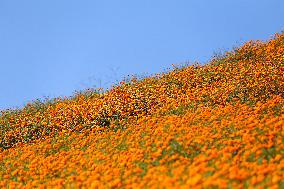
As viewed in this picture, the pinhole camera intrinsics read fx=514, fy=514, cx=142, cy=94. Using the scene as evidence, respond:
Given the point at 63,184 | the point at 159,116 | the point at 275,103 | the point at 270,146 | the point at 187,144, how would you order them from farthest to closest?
the point at 159,116
the point at 275,103
the point at 187,144
the point at 63,184
the point at 270,146

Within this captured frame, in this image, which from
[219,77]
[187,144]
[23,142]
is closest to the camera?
[187,144]

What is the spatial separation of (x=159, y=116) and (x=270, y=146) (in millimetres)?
5723

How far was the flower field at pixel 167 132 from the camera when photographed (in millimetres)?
6926

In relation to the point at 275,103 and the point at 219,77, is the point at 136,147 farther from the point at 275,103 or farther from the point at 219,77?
the point at 219,77

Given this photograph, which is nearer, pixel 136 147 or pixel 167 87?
pixel 136 147

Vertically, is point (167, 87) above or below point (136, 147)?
above

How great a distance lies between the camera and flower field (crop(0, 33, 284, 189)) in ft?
22.7

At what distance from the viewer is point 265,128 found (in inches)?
350

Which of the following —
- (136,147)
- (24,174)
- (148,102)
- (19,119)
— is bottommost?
(136,147)

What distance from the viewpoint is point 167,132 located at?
10266 millimetres

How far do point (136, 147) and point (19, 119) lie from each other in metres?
8.64

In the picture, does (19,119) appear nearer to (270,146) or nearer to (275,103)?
(275,103)

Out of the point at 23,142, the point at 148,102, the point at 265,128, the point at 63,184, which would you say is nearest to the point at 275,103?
the point at 265,128

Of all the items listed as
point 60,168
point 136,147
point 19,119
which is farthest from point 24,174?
point 19,119
